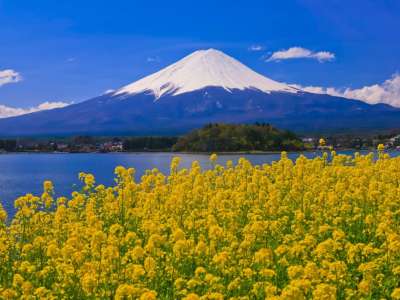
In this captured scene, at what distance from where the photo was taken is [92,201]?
1507 cm

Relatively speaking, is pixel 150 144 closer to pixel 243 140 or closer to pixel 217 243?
pixel 243 140

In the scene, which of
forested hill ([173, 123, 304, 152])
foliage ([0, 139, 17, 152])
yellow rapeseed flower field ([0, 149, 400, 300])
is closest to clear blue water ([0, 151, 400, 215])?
yellow rapeseed flower field ([0, 149, 400, 300])

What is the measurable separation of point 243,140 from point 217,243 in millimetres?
95470

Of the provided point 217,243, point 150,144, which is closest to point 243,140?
point 150,144

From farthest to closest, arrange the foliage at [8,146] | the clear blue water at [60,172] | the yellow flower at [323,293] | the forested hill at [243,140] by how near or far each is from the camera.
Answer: the foliage at [8,146] < the forested hill at [243,140] < the clear blue water at [60,172] < the yellow flower at [323,293]

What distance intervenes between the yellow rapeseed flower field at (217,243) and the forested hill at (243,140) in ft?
290

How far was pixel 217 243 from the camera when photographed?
10219mm

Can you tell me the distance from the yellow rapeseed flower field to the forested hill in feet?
290

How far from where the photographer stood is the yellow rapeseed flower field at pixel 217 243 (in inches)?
328

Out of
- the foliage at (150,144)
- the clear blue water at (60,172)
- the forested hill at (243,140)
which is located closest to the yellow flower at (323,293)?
the clear blue water at (60,172)

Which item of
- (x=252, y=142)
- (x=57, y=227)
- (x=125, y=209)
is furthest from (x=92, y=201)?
(x=252, y=142)

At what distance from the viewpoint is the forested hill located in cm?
10606

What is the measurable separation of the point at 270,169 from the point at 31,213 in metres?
8.46

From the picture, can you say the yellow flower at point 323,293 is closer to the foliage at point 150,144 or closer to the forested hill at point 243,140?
the forested hill at point 243,140
